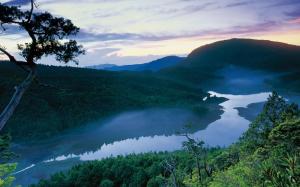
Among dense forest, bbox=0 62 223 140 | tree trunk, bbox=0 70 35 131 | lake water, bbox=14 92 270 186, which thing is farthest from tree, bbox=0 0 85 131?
dense forest, bbox=0 62 223 140

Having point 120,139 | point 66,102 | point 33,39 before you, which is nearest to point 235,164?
point 33,39

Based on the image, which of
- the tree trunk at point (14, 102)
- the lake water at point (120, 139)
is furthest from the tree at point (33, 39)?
the lake water at point (120, 139)

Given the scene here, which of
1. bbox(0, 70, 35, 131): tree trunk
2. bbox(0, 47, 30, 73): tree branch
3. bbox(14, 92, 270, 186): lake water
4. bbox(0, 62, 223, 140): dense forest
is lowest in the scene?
bbox(14, 92, 270, 186): lake water

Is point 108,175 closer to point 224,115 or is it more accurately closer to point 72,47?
point 72,47

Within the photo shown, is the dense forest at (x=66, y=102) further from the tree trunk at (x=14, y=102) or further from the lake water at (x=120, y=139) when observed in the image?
the tree trunk at (x=14, y=102)

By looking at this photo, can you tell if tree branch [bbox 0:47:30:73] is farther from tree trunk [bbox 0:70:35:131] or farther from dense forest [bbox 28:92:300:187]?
dense forest [bbox 28:92:300:187]

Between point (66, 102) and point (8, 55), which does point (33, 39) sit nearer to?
point (8, 55)
